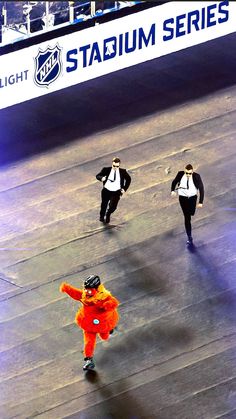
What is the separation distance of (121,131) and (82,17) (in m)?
2.64

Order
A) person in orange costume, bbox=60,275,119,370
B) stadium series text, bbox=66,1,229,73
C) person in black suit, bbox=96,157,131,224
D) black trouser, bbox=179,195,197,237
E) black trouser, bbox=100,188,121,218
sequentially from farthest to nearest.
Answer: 1. stadium series text, bbox=66,1,229,73
2. black trouser, bbox=100,188,121,218
3. person in black suit, bbox=96,157,131,224
4. black trouser, bbox=179,195,197,237
5. person in orange costume, bbox=60,275,119,370

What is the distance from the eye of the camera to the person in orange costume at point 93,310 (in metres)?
15.5

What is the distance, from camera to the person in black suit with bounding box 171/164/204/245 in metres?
18.6

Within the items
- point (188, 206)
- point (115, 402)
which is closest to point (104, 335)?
point (115, 402)

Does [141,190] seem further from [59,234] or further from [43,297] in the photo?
[43,297]

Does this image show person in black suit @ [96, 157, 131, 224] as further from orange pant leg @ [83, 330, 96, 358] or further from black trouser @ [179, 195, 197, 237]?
orange pant leg @ [83, 330, 96, 358]

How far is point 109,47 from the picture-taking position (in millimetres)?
24281

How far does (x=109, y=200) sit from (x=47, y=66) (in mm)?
4815

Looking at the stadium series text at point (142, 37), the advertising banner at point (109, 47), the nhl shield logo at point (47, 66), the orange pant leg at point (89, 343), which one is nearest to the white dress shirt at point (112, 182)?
the orange pant leg at point (89, 343)

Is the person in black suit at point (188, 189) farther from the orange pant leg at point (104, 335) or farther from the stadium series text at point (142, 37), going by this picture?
the stadium series text at point (142, 37)

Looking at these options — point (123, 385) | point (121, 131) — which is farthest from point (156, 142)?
point (123, 385)

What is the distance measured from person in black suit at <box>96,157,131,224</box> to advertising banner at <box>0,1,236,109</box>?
4486 mm

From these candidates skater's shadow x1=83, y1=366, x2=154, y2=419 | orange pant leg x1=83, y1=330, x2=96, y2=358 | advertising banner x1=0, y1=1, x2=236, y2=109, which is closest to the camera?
skater's shadow x1=83, y1=366, x2=154, y2=419

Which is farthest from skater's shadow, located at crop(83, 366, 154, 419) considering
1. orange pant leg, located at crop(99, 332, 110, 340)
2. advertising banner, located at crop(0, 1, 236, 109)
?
advertising banner, located at crop(0, 1, 236, 109)
